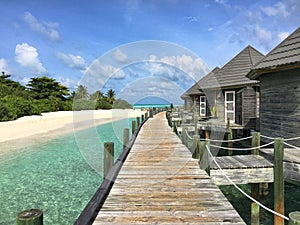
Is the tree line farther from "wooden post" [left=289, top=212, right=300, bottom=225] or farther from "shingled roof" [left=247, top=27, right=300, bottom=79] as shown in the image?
"wooden post" [left=289, top=212, right=300, bottom=225]

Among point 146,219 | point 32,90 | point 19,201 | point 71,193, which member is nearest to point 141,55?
point 71,193

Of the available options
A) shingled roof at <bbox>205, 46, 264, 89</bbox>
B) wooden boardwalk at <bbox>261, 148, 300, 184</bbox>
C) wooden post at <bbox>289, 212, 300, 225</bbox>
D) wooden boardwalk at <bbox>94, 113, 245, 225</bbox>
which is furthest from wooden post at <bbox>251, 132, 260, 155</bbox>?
shingled roof at <bbox>205, 46, 264, 89</bbox>

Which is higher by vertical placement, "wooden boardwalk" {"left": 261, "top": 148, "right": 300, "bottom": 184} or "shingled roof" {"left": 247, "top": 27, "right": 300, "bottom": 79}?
"shingled roof" {"left": 247, "top": 27, "right": 300, "bottom": 79}

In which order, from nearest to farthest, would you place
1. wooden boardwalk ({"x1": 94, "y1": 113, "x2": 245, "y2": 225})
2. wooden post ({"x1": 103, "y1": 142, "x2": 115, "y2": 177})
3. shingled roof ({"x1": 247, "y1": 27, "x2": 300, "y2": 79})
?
wooden boardwalk ({"x1": 94, "y1": 113, "x2": 245, "y2": 225}), wooden post ({"x1": 103, "y1": 142, "x2": 115, "y2": 177}), shingled roof ({"x1": 247, "y1": 27, "x2": 300, "y2": 79})

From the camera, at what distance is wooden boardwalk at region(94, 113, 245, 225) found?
3.42 m

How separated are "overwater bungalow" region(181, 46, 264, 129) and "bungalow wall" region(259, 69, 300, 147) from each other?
4.41m

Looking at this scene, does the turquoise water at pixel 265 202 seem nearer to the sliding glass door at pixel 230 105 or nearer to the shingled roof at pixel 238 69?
the sliding glass door at pixel 230 105

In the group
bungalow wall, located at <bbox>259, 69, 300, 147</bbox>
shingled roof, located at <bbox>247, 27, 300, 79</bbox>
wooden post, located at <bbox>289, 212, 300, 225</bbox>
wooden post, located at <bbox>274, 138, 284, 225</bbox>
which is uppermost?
shingled roof, located at <bbox>247, 27, 300, 79</bbox>

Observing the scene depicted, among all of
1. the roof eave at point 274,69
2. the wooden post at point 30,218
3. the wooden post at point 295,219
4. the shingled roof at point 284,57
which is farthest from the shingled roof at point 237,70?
Result: the wooden post at point 30,218

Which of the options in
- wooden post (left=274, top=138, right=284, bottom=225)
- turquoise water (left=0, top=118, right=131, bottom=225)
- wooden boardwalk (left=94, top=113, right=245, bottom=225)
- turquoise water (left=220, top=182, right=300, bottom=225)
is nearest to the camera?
wooden boardwalk (left=94, top=113, right=245, bottom=225)

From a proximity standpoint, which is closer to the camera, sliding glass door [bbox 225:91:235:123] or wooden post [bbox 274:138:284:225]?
wooden post [bbox 274:138:284:225]

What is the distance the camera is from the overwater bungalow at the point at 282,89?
842 centimetres

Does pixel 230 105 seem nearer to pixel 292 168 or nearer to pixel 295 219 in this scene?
pixel 292 168

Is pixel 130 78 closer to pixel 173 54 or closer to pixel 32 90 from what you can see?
pixel 173 54
